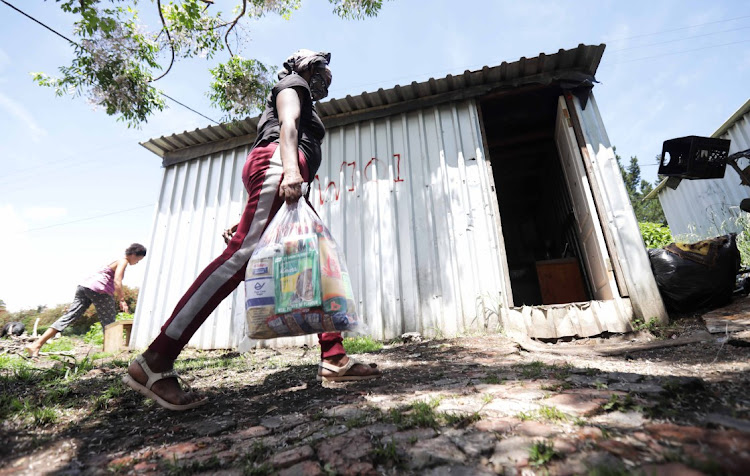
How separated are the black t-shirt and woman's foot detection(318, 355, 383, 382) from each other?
3.71 feet

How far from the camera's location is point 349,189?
4.95 metres

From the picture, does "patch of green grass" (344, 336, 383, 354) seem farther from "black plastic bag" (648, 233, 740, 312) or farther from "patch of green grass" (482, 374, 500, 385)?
"black plastic bag" (648, 233, 740, 312)

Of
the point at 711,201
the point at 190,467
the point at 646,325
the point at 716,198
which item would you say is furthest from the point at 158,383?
the point at 711,201

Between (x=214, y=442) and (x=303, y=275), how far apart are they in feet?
2.28

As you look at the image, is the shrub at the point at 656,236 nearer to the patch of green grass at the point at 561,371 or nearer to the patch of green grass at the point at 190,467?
the patch of green grass at the point at 561,371

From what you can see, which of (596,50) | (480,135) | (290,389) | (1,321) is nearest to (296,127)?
(290,389)

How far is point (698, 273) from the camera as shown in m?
3.44

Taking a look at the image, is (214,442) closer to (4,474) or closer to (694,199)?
(4,474)

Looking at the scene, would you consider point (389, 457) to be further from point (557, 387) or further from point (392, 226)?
point (392, 226)

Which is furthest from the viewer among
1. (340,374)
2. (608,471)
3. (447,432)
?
(340,374)

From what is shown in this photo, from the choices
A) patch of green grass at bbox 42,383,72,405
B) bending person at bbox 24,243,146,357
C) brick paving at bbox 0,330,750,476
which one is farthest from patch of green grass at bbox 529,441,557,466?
bending person at bbox 24,243,146,357

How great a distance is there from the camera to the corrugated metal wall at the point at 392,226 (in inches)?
165

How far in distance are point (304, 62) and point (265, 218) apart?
1.10m

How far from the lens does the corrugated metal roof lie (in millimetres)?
4461
